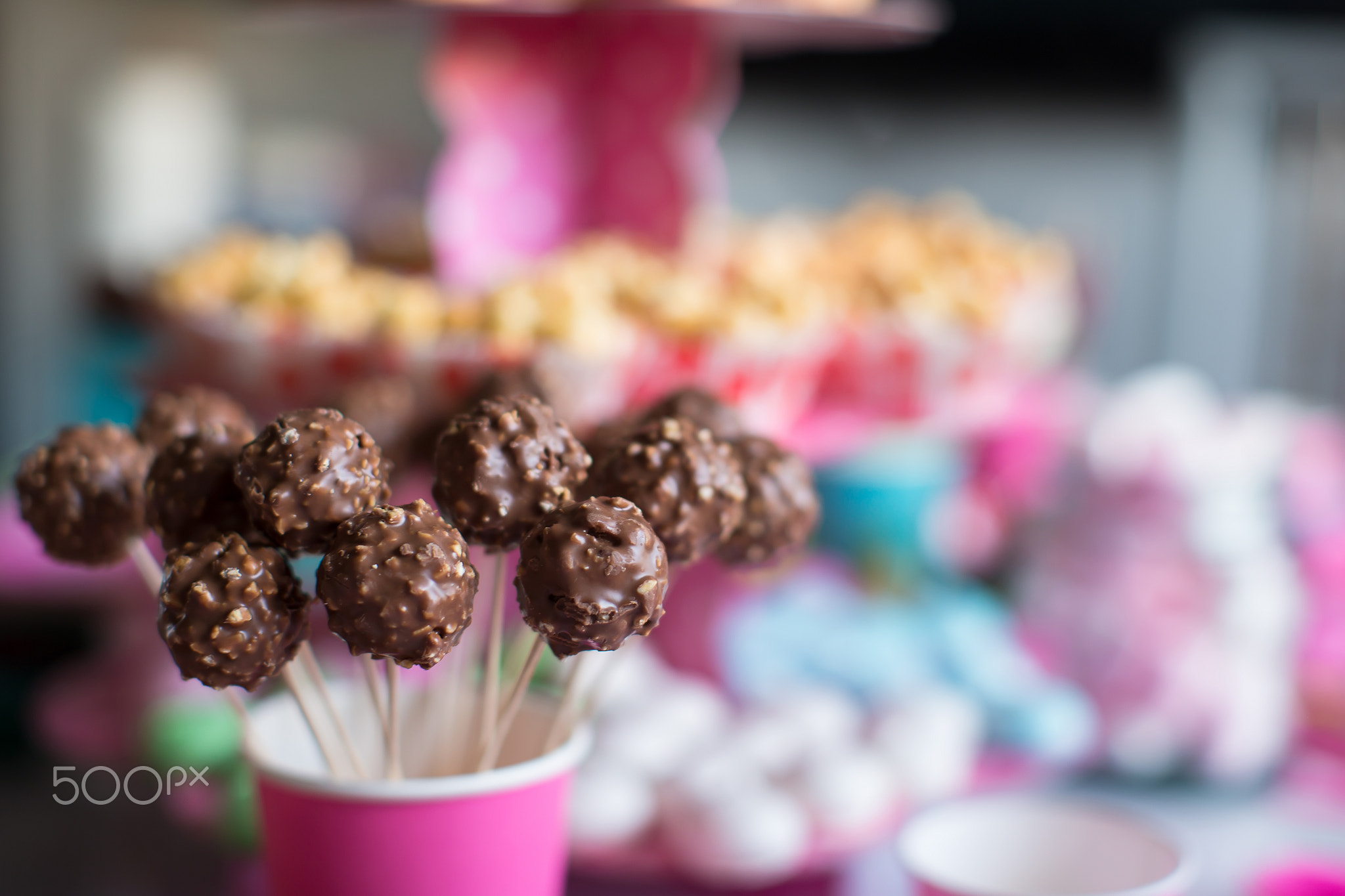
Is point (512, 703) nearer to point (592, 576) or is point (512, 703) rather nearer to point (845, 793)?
point (592, 576)

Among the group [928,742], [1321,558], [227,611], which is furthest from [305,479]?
[1321,558]

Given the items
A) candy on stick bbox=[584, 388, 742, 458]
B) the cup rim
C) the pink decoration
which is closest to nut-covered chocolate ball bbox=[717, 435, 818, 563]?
candy on stick bbox=[584, 388, 742, 458]

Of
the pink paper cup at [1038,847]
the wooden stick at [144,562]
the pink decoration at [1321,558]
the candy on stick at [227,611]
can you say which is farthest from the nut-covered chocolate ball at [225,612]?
the pink decoration at [1321,558]

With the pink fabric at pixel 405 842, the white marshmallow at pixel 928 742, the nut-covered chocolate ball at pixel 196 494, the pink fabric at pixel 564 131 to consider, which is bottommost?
the white marshmallow at pixel 928 742

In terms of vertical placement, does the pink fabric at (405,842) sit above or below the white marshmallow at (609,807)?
above

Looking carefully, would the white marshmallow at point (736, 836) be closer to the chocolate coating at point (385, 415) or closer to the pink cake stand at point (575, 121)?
the chocolate coating at point (385, 415)

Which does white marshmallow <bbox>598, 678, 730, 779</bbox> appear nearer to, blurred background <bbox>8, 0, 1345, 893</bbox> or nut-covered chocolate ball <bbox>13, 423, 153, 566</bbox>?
blurred background <bbox>8, 0, 1345, 893</bbox>
